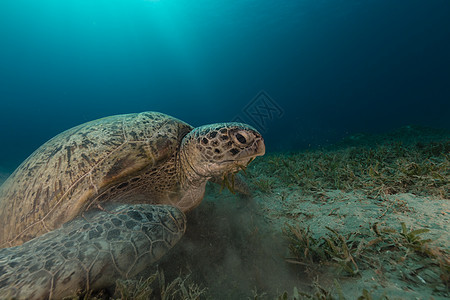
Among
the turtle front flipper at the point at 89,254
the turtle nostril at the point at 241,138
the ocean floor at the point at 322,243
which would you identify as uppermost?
the turtle nostril at the point at 241,138

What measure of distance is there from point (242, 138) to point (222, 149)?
223mm

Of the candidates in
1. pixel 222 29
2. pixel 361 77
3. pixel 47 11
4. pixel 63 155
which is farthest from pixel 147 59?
pixel 63 155

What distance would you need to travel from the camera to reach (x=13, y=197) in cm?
184

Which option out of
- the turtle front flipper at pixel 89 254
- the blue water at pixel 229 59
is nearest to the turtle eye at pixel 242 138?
the turtle front flipper at pixel 89 254

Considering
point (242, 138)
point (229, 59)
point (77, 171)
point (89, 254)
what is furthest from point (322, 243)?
point (229, 59)

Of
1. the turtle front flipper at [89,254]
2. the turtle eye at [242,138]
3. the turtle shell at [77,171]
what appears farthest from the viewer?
the turtle eye at [242,138]

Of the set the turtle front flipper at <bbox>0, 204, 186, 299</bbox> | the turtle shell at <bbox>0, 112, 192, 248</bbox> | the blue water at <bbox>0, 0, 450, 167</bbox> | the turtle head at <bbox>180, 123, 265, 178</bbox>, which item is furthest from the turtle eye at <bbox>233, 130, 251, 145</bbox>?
the blue water at <bbox>0, 0, 450, 167</bbox>

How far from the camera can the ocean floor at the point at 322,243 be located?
0.95 m

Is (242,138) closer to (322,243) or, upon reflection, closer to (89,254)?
(322,243)

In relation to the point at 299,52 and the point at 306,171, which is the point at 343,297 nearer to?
the point at 306,171

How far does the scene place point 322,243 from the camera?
4.39 feet

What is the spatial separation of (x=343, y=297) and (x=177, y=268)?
122 centimetres

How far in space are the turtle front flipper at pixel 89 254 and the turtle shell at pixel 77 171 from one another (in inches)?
10.8

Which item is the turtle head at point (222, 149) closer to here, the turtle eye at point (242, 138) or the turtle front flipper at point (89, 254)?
the turtle eye at point (242, 138)
